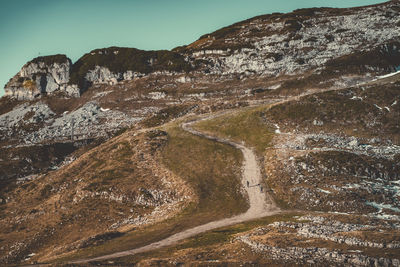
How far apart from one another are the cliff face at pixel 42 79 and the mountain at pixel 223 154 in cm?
154

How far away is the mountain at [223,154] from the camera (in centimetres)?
4172

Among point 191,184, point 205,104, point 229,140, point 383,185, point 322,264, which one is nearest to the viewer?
point 322,264

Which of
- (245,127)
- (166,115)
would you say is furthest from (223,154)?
(166,115)

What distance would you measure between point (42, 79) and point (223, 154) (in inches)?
5559

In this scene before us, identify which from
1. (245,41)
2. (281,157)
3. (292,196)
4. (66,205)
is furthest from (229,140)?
(245,41)

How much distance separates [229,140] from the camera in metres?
84.1

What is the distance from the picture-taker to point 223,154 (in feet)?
249

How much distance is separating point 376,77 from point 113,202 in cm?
9582

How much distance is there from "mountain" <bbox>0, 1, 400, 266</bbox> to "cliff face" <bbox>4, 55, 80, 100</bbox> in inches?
60.8

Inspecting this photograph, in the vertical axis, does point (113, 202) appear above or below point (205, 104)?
below

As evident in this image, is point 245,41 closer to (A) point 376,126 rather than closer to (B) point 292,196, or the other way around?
(A) point 376,126

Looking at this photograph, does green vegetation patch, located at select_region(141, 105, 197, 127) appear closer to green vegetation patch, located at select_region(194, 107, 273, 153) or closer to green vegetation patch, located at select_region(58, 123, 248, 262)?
green vegetation patch, located at select_region(58, 123, 248, 262)

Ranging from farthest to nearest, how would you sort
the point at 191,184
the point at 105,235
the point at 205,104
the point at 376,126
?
the point at 205,104
the point at 376,126
the point at 191,184
the point at 105,235

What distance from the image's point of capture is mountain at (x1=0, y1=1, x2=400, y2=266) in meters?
41.7
